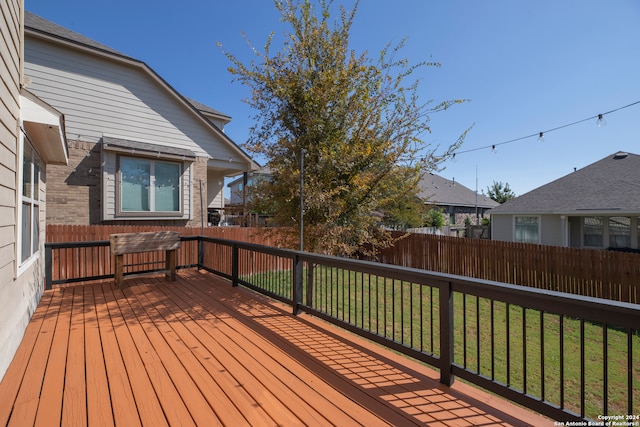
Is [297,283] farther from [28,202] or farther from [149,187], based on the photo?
[149,187]

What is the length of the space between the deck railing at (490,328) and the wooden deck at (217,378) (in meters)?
0.21

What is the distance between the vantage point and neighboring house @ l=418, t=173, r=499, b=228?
933 inches

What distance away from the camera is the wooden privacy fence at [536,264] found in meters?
5.96

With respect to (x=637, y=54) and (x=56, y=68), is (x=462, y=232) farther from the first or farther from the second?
(x=56, y=68)

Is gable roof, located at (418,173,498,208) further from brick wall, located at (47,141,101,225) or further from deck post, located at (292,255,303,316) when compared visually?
deck post, located at (292,255,303,316)

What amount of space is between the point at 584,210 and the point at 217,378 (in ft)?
45.5

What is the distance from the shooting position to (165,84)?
8.68m

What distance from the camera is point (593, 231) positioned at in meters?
12.0

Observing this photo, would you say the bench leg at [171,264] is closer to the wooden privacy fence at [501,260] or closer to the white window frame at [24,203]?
the wooden privacy fence at [501,260]

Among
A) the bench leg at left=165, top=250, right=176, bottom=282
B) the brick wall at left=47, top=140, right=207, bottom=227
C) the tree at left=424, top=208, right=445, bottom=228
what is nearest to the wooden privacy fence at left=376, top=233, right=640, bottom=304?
the bench leg at left=165, top=250, right=176, bottom=282

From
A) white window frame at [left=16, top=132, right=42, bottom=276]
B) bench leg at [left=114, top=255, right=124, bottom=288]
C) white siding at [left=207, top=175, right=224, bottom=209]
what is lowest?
bench leg at [left=114, top=255, right=124, bottom=288]

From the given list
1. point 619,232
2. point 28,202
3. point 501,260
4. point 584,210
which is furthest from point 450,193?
point 28,202

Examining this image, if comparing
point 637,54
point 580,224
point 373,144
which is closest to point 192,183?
point 373,144

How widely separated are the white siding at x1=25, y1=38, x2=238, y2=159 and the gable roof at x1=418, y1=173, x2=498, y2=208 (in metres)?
18.1
